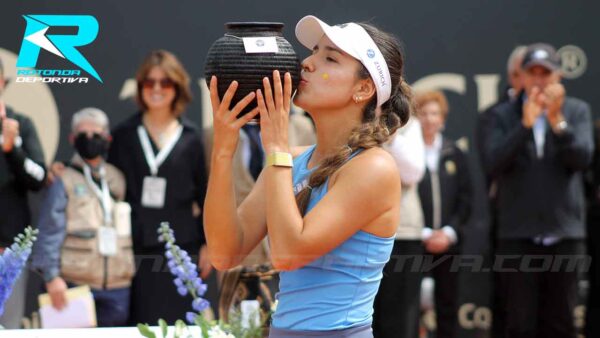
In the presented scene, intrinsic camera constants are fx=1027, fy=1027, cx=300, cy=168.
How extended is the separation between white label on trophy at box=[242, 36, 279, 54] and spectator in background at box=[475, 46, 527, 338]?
3.18 metres

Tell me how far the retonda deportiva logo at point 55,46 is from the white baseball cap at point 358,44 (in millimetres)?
2428

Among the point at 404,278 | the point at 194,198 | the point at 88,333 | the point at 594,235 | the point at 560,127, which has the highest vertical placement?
the point at 560,127

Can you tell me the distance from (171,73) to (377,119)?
285cm

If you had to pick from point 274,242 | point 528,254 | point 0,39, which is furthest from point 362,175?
point 0,39

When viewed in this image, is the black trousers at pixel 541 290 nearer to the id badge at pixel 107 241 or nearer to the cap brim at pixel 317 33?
the id badge at pixel 107 241

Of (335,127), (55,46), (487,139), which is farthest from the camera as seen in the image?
(487,139)

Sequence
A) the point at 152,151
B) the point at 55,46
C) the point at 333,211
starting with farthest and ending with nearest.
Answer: the point at 152,151
the point at 55,46
the point at 333,211

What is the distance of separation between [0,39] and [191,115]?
3.58 feet

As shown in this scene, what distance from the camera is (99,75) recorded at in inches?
217

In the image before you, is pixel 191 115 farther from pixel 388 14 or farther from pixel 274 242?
pixel 274 242

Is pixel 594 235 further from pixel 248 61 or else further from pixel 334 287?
pixel 248 61

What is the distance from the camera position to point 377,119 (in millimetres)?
2627

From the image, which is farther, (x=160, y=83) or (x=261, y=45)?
(x=160, y=83)

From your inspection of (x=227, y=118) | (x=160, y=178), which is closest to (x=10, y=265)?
(x=227, y=118)
